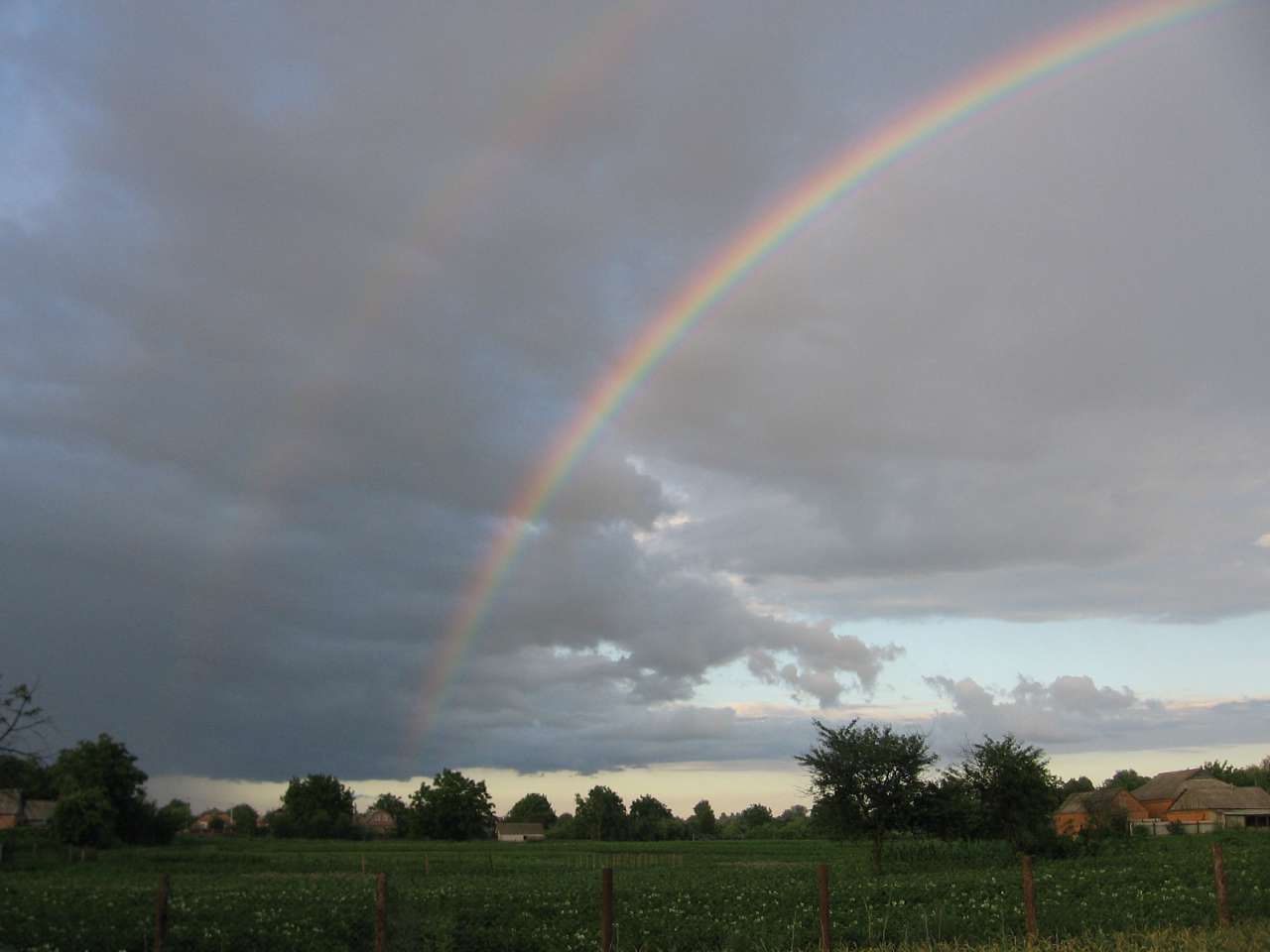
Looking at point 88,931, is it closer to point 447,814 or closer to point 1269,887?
point 1269,887

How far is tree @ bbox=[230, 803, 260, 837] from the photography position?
12888 centimetres

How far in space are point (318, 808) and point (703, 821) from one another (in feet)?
157

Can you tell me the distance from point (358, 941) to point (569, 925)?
4.14m

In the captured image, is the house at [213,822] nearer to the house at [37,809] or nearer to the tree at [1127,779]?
the house at [37,809]

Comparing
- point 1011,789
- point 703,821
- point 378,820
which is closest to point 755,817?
point 703,821

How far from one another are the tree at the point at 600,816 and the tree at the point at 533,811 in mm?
36773

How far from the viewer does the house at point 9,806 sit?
3413 inches

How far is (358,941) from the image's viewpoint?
60.6 feet

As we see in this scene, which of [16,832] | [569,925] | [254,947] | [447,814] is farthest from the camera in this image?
[447,814]

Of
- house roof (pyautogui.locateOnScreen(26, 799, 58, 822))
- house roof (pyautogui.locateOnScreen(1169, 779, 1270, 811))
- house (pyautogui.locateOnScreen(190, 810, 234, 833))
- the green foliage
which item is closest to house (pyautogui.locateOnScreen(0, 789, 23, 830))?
house roof (pyautogui.locateOnScreen(26, 799, 58, 822))

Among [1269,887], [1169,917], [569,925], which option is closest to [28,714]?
[569,925]

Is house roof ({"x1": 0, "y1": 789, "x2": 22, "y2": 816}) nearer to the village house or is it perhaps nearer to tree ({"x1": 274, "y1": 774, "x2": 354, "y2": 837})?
tree ({"x1": 274, "y1": 774, "x2": 354, "y2": 837})

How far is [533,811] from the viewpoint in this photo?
156000mm

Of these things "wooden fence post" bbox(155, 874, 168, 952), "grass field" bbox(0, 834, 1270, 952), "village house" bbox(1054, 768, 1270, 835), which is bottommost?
"village house" bbox(1054, 768, 1270, 835)
